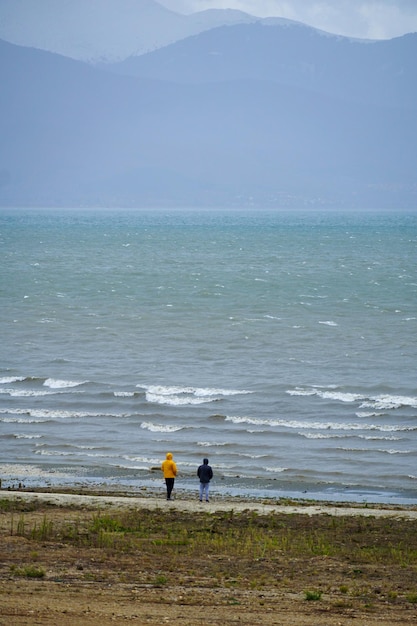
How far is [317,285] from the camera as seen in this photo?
71438 millimetres

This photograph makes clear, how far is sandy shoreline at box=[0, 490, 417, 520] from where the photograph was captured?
21.2 meters

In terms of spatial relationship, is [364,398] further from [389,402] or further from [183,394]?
[183,394]

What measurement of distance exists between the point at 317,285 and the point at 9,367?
1347 inches

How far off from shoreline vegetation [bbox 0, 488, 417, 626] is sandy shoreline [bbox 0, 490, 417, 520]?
39 millimetres

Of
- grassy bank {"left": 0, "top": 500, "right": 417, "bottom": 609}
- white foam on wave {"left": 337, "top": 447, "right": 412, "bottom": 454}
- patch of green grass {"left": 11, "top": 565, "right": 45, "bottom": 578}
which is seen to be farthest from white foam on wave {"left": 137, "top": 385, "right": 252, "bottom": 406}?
patch of green grass {"left": 11, "top": 565, "right": 45, "bottom": 578}

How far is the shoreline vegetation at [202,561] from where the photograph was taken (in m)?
13.5

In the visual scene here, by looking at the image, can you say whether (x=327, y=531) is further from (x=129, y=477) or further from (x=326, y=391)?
(x=326, y=391)

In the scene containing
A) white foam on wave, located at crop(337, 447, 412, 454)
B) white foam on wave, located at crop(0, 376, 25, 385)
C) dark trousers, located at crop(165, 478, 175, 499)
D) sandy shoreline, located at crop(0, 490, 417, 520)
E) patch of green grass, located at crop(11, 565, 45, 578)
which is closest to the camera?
patch of green grass, located at crop(11, 565, 45, 578)

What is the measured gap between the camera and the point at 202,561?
1662 centimetres

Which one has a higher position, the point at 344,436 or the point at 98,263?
the point at 98,263

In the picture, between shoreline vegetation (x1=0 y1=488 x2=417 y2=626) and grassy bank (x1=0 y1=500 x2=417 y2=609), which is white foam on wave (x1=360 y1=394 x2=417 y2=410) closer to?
shoreline vegetation (x1=0 y1=488 x2=417 y2=626)

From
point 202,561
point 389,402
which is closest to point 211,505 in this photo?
point 202,561

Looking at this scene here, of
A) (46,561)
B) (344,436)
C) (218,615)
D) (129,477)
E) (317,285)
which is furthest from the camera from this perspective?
(317,285)

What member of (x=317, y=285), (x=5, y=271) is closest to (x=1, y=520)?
(x=317, y=285)
